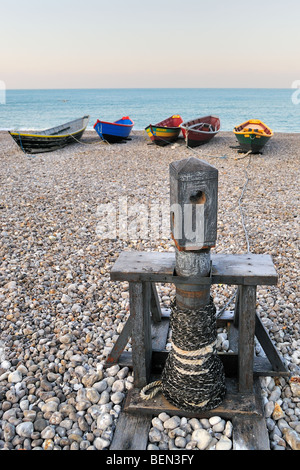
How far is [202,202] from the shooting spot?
2.19 metres

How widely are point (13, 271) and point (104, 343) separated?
1.95 metres

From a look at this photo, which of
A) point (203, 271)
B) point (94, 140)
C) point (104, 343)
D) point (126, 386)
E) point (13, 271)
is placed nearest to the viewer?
point (203, 271)

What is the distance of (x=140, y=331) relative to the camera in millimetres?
2666

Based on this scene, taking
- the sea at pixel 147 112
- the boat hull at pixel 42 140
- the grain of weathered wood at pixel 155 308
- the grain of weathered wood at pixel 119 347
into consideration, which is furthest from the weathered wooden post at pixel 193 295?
the sea at pixel 147 112

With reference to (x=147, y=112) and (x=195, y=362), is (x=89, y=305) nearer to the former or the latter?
(x=195, y=362)

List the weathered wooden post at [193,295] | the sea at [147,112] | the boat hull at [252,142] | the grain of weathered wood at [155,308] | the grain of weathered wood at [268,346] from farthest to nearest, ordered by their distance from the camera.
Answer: the sea at [147,112]
the boat hull at [252,142]
the grain of weathered wood at [155,308]
the grain of weathered wood at [268,346]
the weathered wooden post at [193,295]

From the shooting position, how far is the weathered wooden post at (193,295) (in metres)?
2.15

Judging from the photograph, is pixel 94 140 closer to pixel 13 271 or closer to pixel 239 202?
pixel 239 202

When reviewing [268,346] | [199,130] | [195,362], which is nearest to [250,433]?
[195,362]

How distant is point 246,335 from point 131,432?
98cm

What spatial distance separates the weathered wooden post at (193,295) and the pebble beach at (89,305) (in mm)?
212

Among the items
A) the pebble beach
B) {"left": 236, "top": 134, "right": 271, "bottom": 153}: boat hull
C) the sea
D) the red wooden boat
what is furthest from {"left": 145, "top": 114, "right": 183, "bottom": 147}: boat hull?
the sea

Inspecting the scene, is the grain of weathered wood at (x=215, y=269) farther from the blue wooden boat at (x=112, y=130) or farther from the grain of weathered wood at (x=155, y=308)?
the blue wooden boat at (x=112, y=130)
